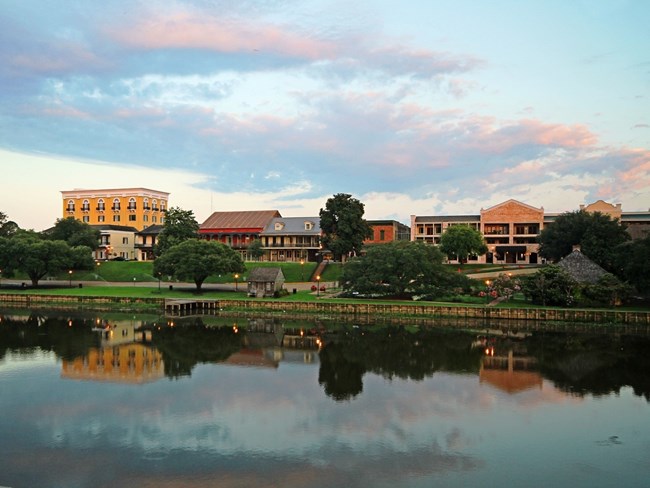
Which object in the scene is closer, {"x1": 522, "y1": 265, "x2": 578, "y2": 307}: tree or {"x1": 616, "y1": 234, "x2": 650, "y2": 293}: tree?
{"x1": 616, "y1": 234, "x2": 650, "y2": 293}: tree

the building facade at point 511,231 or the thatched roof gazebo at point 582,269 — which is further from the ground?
the building facade at point 511,231

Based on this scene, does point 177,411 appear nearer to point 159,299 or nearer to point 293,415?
point 293,415

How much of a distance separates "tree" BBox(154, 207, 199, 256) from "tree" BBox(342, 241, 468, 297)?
3386 cm

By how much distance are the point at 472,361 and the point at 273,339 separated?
15.0m

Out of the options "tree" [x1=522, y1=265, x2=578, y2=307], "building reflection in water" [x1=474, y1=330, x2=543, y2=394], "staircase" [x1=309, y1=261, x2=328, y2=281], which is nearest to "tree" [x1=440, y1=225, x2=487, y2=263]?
"staircase" [x1=309, y1=261, x2=328, y2=281]

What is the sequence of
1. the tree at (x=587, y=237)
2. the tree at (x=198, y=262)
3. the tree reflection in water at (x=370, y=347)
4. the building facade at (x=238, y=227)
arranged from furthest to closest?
the building facade at (x=238, y=227) → the tree at (x=198, y=262) → the tree at (x=587, y=237) → the tree reflection in water at (x=370, y=347)

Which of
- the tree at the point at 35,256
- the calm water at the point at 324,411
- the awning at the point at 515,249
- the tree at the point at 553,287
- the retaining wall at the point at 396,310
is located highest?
the awning at the point at 515,249

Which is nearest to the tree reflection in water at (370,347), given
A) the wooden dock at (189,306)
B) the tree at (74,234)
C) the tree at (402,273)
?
the wooden dock at (189,306)

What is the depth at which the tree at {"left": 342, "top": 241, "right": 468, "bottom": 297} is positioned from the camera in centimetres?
5519

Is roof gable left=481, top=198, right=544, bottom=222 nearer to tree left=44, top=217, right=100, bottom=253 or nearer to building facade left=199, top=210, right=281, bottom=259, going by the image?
building facade left=199, top=210, right=281, bottom=259

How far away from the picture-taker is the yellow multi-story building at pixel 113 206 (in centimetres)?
10756

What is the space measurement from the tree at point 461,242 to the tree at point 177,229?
37661 mm

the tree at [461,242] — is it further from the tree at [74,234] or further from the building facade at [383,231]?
the tree at [74,234]

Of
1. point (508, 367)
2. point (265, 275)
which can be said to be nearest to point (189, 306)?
point (265, 275)
